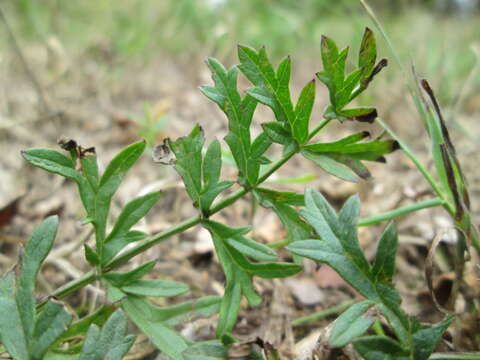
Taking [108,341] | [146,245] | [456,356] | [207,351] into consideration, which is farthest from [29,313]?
[456,356]

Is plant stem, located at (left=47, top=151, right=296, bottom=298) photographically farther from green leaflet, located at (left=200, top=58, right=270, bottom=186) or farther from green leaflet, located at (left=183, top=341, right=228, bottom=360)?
green leaflet, located at (left=183, top=341, right=228, bottom=360)

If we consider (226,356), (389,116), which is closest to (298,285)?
(226,356)

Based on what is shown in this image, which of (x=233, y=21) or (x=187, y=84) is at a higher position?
(x=233, y=21)

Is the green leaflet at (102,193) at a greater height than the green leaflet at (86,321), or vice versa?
the green leaflet at (102,193)

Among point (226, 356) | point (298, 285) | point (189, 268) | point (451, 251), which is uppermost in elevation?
point (189, 268)

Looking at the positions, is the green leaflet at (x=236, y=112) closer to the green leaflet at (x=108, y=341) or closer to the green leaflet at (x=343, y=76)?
the green leaflet at (x=343, y=76)

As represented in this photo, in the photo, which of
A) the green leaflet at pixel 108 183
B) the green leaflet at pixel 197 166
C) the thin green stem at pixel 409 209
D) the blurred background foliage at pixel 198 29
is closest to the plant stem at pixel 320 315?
the thin green stem at pixel 409 209

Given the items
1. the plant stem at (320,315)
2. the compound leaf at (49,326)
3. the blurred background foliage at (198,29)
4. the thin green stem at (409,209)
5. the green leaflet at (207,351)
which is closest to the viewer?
the compound leaf at (49,326)

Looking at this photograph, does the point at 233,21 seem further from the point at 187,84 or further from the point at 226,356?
the point at 226,356
